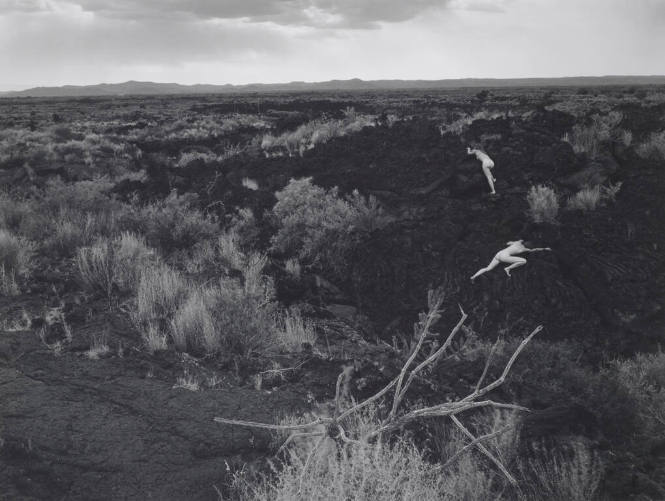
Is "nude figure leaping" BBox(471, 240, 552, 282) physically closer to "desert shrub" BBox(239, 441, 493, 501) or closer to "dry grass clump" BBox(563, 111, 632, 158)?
"desert shrub" BBox(239, 441, 493, 501)

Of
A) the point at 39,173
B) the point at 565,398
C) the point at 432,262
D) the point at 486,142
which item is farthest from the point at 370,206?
the point at 39,173

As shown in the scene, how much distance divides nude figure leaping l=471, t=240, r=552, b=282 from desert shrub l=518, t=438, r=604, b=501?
130 inches

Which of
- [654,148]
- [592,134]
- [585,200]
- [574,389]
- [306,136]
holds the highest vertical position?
[306,136]

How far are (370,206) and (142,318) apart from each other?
492cm

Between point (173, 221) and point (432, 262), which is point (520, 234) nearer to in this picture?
point (432, 262)

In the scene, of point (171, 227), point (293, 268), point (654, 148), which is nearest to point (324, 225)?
point (293, 268)

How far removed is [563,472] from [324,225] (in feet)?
18.8

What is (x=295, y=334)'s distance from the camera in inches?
→ 209

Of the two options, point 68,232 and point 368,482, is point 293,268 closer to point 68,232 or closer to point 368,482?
point 68,232

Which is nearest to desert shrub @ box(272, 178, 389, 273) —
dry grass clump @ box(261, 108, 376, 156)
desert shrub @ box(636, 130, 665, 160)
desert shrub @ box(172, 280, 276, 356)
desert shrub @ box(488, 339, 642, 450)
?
desert shrub @ box(172, 280, 276, 356)

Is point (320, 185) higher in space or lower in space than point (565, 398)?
higher

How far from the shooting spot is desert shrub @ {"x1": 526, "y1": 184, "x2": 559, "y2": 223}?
7586 mm

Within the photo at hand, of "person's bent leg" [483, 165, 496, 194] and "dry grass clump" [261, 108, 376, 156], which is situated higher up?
"dry grass clump" [261, 108, 376, 156]

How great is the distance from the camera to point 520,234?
7117 mm
